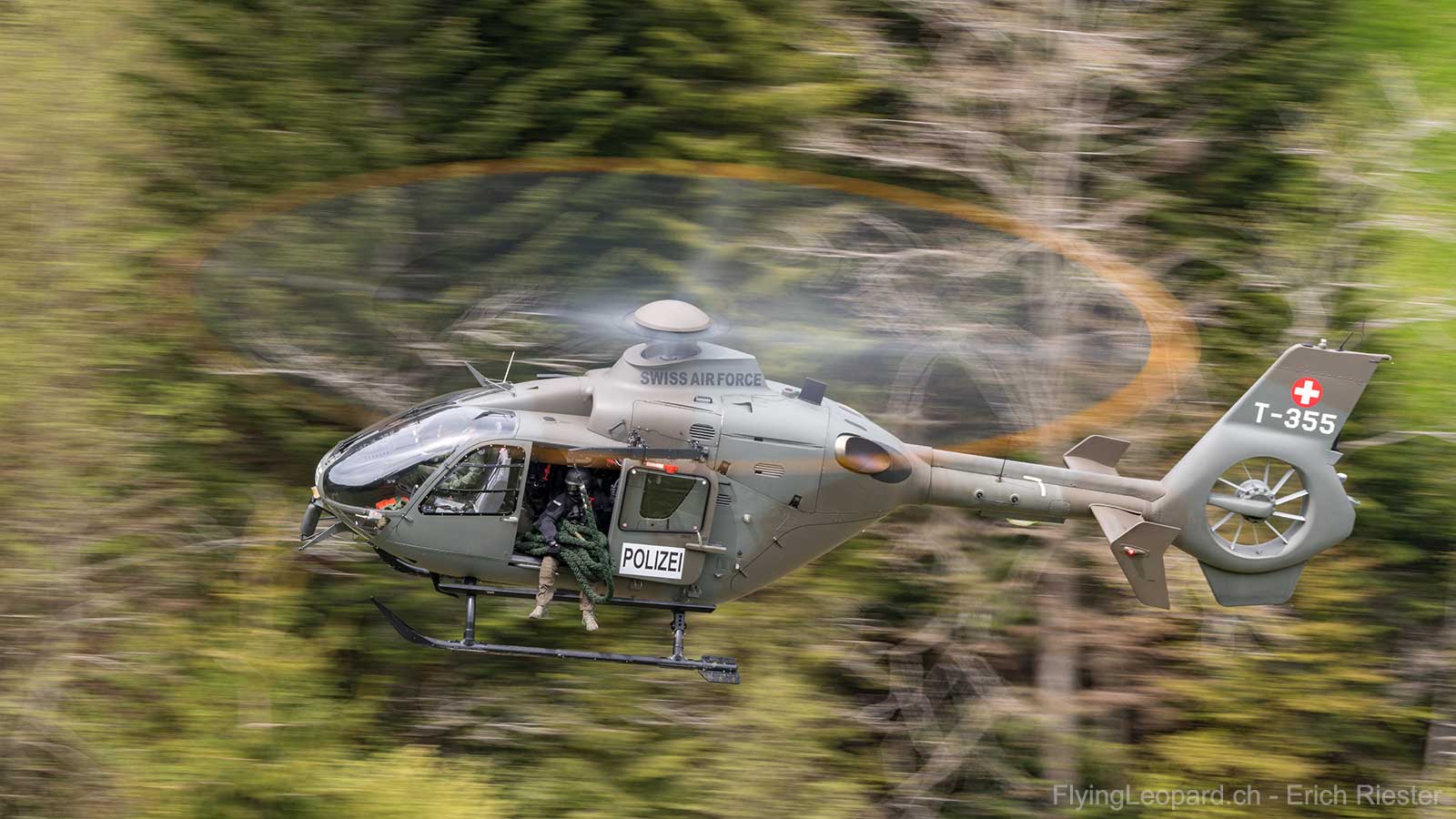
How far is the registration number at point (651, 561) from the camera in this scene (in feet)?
27.3

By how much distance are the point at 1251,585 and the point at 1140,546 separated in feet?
3.40

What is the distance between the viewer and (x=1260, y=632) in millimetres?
11930

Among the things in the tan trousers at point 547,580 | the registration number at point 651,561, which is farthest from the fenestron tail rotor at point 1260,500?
the tan trousers at point 547,580

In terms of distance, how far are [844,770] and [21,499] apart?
7.39 metres

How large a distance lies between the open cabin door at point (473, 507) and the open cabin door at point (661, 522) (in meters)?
0.60

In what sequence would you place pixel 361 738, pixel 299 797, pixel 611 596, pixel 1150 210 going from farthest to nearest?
pixel 1150 210 < pixel 361 738 < pixel 299 797 < pixel 611 596

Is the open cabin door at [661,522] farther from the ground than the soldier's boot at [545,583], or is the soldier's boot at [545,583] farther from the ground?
the open cabin door at [661,522]

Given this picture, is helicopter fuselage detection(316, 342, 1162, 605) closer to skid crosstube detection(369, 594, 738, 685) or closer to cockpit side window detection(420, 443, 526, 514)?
cockpit side window detection(420, 443, 526, 514)

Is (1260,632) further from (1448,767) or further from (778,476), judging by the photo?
(778,476)

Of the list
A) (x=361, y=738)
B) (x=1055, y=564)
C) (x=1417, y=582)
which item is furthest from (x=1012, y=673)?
(x=361, y=738)

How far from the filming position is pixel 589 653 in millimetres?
8492

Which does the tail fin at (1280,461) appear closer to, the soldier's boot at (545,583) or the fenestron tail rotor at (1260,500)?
the fenestron tail rotor at (1260,500)

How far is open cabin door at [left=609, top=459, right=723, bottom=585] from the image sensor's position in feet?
27.0

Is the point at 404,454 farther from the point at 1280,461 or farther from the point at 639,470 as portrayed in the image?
the point at 1280,461
